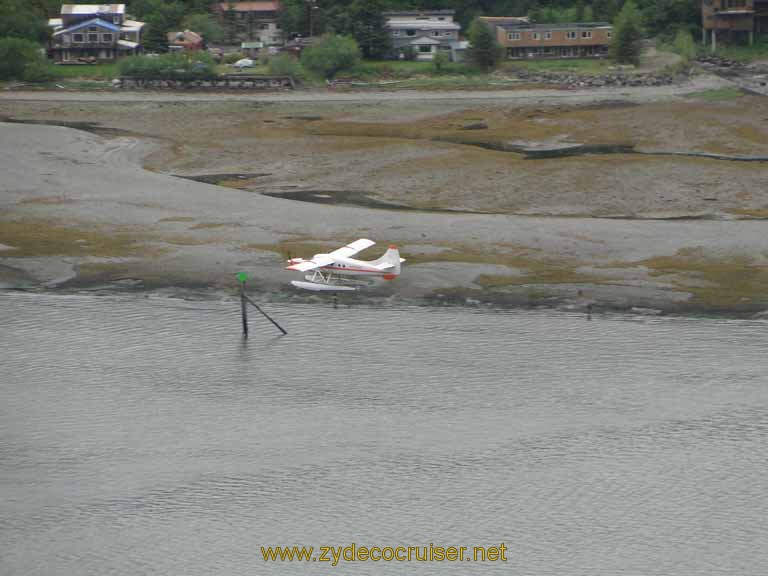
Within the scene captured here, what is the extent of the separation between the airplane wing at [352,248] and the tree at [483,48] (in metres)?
49.8

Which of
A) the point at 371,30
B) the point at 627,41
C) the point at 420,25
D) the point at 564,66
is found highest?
the point at 420,25

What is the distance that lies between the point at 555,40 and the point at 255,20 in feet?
92.5

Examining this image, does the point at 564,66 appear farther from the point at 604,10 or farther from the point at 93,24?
the point at 93,24

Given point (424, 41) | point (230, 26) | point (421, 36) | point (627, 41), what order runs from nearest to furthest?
point (627, 41), point (424, 41), point (421, 36), point (230, 26)

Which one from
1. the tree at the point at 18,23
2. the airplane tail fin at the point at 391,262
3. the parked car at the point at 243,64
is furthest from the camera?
the tree at the point at 18,23

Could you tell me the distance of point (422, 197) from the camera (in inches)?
1731

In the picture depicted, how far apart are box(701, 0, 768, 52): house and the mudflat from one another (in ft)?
83.6

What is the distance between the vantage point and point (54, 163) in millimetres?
51062

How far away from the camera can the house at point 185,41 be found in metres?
87.4

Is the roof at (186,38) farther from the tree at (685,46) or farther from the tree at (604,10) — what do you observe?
the tree at (685,46)

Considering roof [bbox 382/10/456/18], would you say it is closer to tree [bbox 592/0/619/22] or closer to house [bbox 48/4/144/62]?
tree [bbox 592/0/619/22]

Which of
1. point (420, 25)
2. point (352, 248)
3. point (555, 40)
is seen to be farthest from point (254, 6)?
point (352, 248)

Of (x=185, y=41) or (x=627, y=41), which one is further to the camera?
(x=185, y=41)

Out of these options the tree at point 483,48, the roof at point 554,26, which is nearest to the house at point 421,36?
the tree at point 483,48
